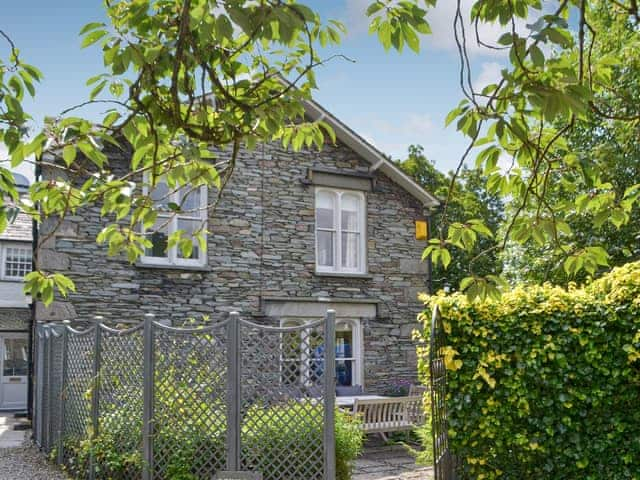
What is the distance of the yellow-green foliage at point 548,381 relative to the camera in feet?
22.0

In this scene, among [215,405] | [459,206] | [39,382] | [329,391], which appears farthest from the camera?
[459,206]

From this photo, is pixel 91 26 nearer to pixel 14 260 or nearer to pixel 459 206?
pixel 14 260

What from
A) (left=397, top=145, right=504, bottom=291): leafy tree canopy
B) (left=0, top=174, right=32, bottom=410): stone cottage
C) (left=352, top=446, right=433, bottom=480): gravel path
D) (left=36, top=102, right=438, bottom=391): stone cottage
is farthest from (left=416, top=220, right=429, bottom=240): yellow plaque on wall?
(left=0, top=174, right=32, bottom=410): stone cottage

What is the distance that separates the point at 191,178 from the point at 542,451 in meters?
4.91

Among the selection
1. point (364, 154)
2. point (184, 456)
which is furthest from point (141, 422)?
point (364, 154)

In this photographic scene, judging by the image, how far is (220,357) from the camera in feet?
25.1

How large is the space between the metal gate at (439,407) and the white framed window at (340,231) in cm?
732

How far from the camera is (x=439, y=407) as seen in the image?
23.1 ft

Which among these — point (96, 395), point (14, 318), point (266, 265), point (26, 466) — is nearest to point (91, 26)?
point (96, 395)

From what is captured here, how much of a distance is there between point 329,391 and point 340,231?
7.56 meters

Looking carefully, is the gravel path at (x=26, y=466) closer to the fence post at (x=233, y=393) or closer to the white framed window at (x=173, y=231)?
the fence post at (x=233, y=393)

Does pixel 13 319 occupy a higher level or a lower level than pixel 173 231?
lower

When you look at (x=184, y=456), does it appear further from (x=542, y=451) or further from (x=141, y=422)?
(x=542, y=451)

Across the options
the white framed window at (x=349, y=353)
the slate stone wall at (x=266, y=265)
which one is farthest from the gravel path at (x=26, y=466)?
the white framed window at (x=349, y=353)
